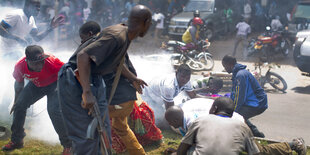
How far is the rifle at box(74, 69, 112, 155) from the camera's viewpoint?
319 centimetres

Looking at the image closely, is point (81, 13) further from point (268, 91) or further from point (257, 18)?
point (268, 91)

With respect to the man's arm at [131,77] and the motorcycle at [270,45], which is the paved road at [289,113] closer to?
the motorcycle at [270,45]

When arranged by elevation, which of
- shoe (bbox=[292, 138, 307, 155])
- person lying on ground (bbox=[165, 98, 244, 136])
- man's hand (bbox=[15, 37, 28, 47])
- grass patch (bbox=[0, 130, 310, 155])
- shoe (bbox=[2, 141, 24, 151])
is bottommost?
grass patch (bbox=[0, 130, 310, 155])

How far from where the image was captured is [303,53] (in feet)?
32.0

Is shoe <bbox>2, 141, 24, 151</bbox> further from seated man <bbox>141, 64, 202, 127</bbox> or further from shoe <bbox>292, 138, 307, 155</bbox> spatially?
shoe <bbox>292, 138, 307, 155</bbox>

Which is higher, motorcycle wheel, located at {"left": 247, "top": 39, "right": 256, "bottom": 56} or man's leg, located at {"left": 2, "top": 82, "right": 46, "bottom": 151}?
man's leg, located at {"left": 2, "top": 82, "right": 46, "bottom": 151}

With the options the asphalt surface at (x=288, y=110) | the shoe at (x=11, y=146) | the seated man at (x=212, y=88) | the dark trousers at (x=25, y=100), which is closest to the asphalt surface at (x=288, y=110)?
the asphalt surface at (x=288, y=110)

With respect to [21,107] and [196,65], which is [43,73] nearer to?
[21,107]

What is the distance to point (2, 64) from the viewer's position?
6.86 meters

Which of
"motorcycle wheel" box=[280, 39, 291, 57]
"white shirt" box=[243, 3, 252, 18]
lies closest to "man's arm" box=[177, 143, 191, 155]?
"motorcycle wheel" box=[280, 39, 291, 57]

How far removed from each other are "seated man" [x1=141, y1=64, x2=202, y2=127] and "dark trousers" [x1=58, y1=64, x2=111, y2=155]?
2080 mm

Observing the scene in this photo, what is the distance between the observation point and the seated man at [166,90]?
537 centimetres

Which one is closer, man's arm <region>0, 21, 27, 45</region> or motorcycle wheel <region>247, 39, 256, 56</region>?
man's arm <region>0, 21, 27, 45</region>

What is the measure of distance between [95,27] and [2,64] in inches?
121
